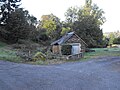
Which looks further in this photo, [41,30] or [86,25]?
[41,30]

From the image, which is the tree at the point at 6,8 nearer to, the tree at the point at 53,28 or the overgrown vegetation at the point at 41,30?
the overgrown vegetation at the point at 41,30

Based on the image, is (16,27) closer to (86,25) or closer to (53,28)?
(53,28)

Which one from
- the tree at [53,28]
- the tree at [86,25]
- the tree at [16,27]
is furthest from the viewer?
the tree at [53,28]

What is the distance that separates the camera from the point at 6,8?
183 feet

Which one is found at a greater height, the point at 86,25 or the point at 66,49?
the point at 86,25

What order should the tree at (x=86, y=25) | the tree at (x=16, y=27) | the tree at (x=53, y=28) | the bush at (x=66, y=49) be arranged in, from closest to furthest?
the bush at (x=66, y=49), the tree at (x=16, y=27), the tree at (x=86, y=25), the tree at (x=53, y=28)

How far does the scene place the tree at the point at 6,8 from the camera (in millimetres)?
53956

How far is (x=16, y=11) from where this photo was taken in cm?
Answer: 5259

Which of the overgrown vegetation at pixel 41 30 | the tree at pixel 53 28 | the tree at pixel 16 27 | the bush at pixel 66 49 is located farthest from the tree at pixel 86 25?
the bush at pixel 66 49

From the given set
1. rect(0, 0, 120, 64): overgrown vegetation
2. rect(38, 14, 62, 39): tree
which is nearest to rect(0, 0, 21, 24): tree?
rect(0, 0, 120, 64): overgrown vegetation

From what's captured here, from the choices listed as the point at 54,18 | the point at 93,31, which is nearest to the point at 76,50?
the point at 93,31

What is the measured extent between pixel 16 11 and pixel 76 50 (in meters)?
17.3

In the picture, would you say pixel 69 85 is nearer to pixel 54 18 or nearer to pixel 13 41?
pixel 13 41

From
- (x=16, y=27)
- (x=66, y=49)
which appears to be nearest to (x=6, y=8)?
(x=16, y=27)
